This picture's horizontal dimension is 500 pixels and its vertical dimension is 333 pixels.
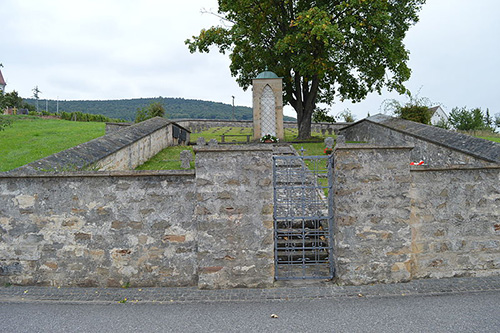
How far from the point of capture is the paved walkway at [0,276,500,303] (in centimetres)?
520

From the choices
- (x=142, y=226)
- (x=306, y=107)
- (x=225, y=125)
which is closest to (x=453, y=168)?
(x=142, y=226)

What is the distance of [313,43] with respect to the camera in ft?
56.5

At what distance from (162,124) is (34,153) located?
527 centimetres

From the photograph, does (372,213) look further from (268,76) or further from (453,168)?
(268,76)

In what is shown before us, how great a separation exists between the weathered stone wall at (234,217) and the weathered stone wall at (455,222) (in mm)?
2481

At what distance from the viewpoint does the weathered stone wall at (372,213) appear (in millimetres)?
5531

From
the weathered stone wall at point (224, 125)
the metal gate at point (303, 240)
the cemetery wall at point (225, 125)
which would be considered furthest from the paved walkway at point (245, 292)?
the weathered stone wall at point (224, 125)

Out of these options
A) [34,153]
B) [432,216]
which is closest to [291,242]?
[432,216]

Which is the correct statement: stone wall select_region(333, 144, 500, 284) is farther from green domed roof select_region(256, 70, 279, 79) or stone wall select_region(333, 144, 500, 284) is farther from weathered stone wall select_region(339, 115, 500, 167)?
green domed roof select_region(256, 70, 279, 79)

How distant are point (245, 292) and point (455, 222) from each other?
3.69 metres

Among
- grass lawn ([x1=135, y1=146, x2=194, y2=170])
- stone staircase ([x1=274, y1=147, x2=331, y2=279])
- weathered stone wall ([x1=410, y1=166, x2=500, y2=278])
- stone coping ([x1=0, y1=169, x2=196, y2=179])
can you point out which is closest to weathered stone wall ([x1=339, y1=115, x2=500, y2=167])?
weathered stone wall ([x1=410, y1=166, x2=500, y2=278])

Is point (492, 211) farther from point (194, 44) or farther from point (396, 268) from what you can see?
point (194, 44)

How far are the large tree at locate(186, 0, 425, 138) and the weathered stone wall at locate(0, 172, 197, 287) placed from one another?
12.5m

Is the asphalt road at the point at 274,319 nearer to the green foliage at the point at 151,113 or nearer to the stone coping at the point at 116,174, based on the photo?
the stone coping at the point at 116,174
